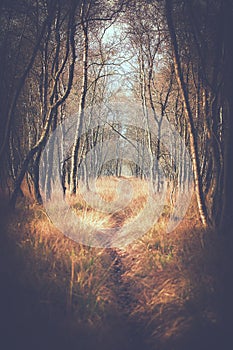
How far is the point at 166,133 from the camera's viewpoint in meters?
19.4

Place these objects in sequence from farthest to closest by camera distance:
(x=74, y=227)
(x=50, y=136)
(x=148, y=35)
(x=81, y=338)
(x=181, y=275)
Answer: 1. (x=50, y=136)
2. (x=148, y=35)
3. (x=74, y=227)
4. (x=181, y=275)
5. (x=81, y=338)

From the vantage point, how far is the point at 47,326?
3.45 m

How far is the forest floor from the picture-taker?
3.44m

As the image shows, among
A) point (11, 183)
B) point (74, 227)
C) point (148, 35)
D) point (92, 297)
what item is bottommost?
point (92, 297)

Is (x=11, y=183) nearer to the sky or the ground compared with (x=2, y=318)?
nearer to the sky

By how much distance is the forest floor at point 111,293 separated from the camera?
11.3ft

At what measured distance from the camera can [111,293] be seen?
423 centimetres

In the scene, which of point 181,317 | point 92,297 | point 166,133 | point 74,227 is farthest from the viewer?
point 166,133

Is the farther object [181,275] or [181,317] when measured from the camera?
[181,275]

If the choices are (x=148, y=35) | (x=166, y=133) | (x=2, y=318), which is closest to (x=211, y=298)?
(x=2, y=318)

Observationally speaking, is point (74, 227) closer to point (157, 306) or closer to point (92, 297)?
point (92, 297)

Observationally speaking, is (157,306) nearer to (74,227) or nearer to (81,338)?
(81,338)

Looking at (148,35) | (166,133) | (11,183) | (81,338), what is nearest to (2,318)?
(81,338)

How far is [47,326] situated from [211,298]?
201cm
